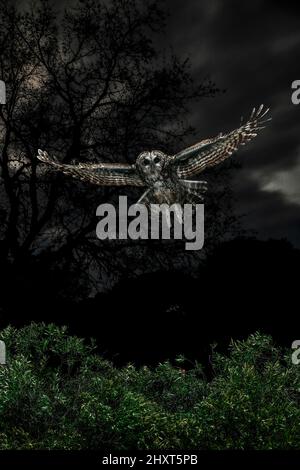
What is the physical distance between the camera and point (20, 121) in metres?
6.82

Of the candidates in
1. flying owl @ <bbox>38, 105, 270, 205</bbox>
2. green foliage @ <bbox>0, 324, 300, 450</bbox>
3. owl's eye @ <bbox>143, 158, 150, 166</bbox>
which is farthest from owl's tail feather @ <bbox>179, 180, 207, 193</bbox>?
green foliage @ <bbox>0, 324, 300, 450</bbox>

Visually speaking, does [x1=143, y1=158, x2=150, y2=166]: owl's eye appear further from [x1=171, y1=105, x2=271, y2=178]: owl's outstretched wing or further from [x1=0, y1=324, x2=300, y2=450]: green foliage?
[x1=0, y1=324, x2=300, y2=450]: green foliage

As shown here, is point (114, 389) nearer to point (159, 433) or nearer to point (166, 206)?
point (159, 433)

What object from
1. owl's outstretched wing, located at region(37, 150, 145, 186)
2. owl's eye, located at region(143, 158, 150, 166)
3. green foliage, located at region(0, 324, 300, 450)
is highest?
owl's eye, located at region(143, 158, 150, 166)

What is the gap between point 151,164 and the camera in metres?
6.29

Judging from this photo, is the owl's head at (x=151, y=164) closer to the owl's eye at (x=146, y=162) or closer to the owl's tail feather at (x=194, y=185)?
the owl's eye at (x=146, y=162)

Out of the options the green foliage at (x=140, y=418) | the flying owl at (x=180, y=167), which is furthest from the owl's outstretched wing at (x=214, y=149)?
the green foliage at (x=140, y=418)

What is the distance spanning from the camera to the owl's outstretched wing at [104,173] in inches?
249

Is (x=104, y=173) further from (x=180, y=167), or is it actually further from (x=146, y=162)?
(x=180, y=167)

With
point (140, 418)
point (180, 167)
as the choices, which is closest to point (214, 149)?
point (180, 167)

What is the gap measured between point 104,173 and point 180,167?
27.8 inches

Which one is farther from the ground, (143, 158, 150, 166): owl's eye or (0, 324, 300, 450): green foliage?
(143, 158, 150, 166): owl's eye

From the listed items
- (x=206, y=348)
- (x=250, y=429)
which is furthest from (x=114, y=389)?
(x=206, y=348)

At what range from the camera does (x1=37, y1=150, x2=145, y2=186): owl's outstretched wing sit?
6.33 m
